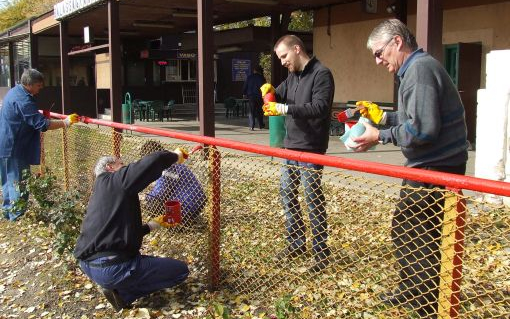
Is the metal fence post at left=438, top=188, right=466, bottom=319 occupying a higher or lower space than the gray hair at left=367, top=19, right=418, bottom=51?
lower

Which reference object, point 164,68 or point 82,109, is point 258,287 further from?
point 164,68

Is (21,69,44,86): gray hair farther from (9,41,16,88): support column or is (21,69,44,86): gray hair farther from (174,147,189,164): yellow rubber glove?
(9,41,16,88): support column

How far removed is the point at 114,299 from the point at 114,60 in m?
8.22

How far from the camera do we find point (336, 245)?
427cm

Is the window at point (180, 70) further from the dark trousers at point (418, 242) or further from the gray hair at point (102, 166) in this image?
the dark trousers at point (418, 242)

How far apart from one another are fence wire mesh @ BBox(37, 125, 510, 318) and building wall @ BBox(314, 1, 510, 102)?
5.92 meters

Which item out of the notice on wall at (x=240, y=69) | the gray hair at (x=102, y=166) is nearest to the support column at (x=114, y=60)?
the gray hair at (x=102, y=166)

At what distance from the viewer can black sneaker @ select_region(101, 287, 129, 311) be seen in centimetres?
337

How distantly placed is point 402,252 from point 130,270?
5.75ft

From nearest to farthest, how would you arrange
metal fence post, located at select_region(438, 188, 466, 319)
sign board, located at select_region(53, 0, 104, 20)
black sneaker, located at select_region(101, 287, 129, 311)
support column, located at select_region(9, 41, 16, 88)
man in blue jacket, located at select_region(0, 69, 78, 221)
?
metal fence post, located at select_region(438, 188, 466, 319) → black sneaker, located at select_region(101, 287, 129, 311) → man in blue jacket, located at select_region(0, 69, 78, 221) → sign board, located at select_region(53, 0, 104, 20) → support column, located at select_region(9, 41, 16, 88)

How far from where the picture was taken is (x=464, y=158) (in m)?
2.68

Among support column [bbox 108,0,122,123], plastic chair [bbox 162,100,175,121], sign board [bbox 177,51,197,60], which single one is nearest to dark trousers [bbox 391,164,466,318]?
support column [bbox 108,0,122,123]

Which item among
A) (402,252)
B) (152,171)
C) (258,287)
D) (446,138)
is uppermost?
(446,138)

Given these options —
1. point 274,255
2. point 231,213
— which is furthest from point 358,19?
point 274,255
